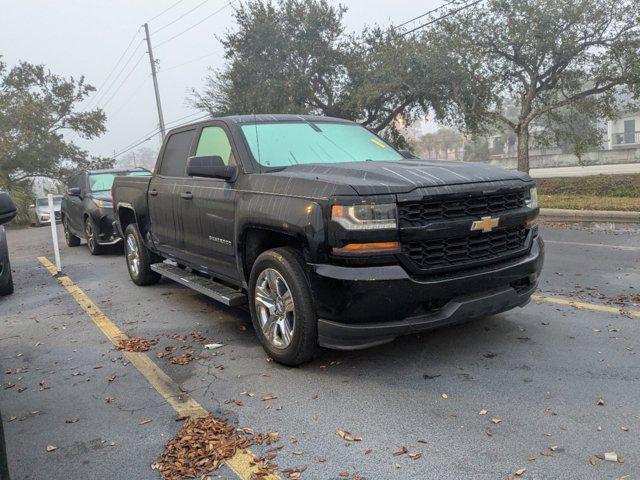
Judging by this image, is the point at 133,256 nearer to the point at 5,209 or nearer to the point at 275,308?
the point at 275,308

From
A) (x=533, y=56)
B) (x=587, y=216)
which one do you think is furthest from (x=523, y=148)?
(x=587, y=216)

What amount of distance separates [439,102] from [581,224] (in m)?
14.0

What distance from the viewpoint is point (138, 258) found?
7086 mm

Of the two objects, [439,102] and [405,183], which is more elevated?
[439,102]

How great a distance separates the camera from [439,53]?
21.3 meters

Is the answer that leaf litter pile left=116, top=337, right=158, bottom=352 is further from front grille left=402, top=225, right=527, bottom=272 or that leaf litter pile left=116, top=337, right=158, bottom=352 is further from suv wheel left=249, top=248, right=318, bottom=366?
front grille left=402, top=225, right=527, bottom=272

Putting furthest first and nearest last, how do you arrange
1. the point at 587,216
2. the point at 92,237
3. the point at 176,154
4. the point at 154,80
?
the point at 154,80
the point at 587,216
the point at 92,237
the point at 176,154

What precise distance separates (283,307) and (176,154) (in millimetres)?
2747

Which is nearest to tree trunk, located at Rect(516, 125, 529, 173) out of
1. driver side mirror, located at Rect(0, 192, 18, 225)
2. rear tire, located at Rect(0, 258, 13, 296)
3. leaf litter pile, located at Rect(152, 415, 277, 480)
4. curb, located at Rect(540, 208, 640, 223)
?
curb, located at Rect(540, 208, 640, 223)

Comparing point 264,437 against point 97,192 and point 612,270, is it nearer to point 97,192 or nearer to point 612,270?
point 612,270

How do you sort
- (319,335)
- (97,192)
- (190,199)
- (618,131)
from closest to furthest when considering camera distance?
(319,335), (190,199), (97,192), (618,131)

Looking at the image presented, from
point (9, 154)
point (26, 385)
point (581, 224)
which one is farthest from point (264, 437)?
point (9, 154)

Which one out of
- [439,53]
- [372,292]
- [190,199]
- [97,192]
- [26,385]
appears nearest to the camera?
[372,292]

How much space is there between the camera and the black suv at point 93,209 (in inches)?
408
